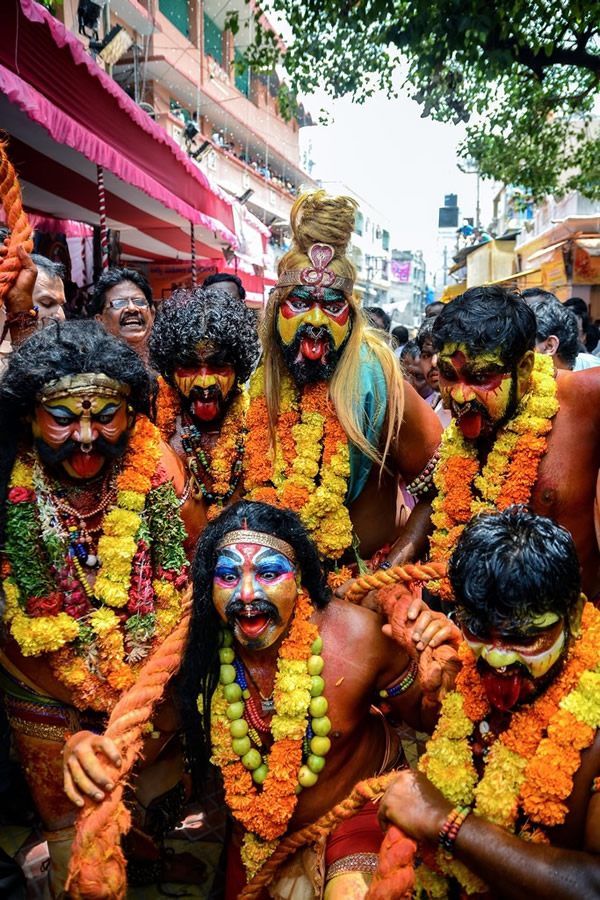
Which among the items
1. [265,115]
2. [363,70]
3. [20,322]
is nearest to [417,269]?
[265,115]

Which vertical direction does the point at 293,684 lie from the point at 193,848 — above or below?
above

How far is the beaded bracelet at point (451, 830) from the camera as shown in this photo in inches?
69.3

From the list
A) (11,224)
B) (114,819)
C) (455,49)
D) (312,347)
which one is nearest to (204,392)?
(312,347)

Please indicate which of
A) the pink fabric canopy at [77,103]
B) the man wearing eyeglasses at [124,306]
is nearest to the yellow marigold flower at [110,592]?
the man wearing eyeglasses at [124,306]

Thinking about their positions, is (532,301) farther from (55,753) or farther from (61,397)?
(55,753)

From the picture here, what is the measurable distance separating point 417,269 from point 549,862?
246ft

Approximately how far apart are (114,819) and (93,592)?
847 millimetres

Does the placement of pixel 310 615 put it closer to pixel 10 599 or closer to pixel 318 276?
pixel 10 599

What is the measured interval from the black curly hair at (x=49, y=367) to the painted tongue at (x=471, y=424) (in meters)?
1.21

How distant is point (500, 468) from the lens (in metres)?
2.61

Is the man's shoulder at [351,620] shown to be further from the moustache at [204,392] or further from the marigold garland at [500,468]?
the moustache at [204,392]

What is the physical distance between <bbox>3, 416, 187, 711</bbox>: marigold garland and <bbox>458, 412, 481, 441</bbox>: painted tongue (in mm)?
1187

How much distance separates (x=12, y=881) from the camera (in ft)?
7.85

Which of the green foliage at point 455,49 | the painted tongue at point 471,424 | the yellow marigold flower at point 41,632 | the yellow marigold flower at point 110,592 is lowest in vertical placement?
the yellow marigold flower at point 41,632
